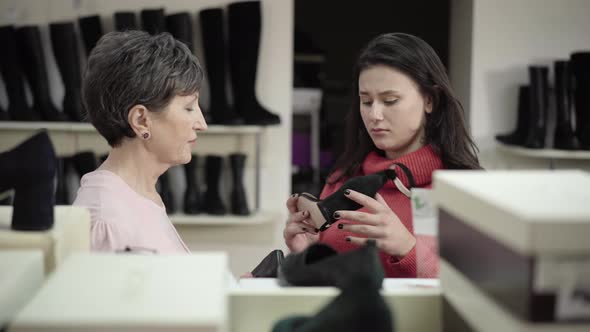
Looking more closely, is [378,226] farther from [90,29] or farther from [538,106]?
[90,29]

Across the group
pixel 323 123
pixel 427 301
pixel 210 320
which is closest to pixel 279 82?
pixel 323 123

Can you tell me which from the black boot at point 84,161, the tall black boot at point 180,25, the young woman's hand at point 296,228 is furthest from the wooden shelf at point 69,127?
the young woman's hand at point 296,228

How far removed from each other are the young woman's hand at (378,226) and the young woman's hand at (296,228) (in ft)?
0.41

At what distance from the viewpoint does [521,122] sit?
3.45m

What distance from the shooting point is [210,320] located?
0.69 meters

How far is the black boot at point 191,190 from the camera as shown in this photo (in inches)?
136

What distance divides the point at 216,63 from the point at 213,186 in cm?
63

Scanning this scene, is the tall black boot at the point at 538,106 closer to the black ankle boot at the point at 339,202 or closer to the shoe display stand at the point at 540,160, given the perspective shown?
the shoe display stand at the point at 540,160

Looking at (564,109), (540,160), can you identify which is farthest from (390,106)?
(540,160)

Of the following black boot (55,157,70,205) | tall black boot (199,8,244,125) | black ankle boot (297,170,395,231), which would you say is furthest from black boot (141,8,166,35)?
black ankle boot (297,170,395,231)

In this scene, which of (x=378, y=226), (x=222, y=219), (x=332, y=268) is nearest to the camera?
(x=332, y=268)

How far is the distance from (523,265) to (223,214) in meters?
2.86

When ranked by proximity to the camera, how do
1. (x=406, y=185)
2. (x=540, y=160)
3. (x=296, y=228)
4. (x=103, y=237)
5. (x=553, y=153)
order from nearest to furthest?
(x=103, y=237) < (x=296, y=228) < (x=406, y=185) < (x=553, y=153) < (x=540, y=160)

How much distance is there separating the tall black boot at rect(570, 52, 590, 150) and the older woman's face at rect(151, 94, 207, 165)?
238 centimetres
